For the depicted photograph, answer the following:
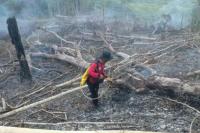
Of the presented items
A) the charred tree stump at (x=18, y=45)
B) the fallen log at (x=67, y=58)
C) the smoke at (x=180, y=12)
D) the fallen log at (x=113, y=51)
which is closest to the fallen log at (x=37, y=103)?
the fallen log at (x=67, y=58)

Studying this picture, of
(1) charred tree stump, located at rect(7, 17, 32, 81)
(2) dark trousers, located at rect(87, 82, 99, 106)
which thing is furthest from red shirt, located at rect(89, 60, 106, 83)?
(1) charred tree stump, located at rect(7, 17, 32, 81)

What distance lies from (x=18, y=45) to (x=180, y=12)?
950 cm

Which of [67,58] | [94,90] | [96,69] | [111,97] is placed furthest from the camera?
[67,58]

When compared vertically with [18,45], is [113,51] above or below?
below

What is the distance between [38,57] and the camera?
13.1 metres

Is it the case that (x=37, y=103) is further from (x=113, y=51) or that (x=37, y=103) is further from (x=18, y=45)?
(x=113, y=51)

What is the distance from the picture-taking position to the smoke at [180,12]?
1578 cm

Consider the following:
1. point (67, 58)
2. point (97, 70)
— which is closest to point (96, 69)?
point (97, 70)

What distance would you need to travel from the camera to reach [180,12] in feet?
52.9

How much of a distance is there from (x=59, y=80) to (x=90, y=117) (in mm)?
3196

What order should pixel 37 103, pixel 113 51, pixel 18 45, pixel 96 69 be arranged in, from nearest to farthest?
pixel 96 69 → pixel 37 103 → pixel 18 45 → pixel 113 51

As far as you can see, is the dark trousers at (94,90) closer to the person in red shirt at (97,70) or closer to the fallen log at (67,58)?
the person in red shirt at (97,70)

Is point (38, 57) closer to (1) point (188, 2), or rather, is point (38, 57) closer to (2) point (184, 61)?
(2) point (184, 61)

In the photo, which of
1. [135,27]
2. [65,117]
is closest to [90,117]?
[65,117]
